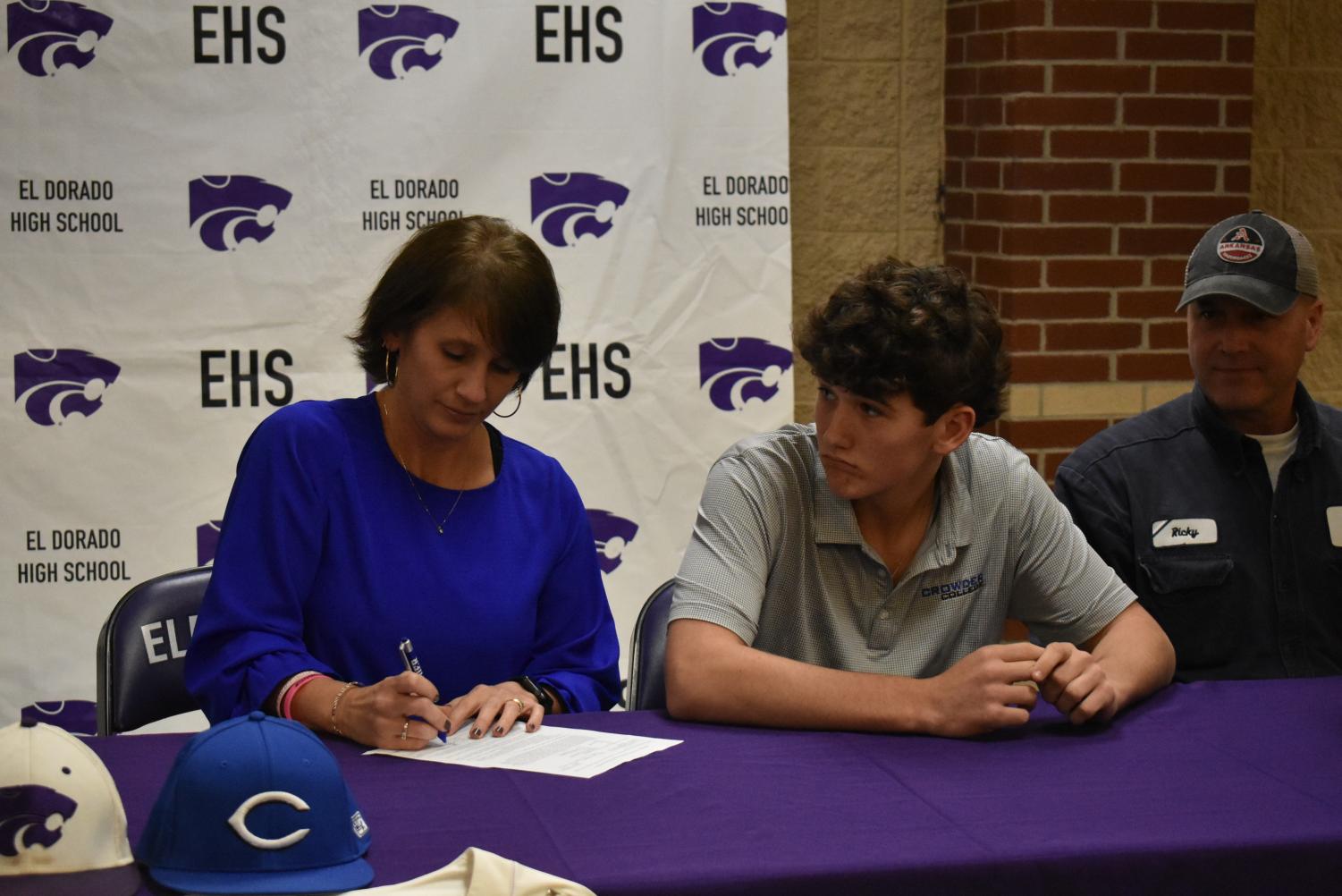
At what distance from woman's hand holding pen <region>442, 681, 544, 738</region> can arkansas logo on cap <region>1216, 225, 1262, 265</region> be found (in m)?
1.55

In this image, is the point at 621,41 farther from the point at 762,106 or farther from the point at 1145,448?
the point at 1145,448

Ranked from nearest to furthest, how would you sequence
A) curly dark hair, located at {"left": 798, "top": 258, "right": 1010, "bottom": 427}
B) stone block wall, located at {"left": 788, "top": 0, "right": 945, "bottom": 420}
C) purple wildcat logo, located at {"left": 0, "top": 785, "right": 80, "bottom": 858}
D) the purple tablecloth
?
purple wildcat logo, located at {"left": 0, "top": 785, "right": 80, "bottom": 858} < the purple tablecloth < curly dark hair, located at {"left": 798, "top": 258, "right": 1010, "bottom": 427} < stone block wall, located at {"left": 788, "top": 0, "right": 945, "bottom": 420}

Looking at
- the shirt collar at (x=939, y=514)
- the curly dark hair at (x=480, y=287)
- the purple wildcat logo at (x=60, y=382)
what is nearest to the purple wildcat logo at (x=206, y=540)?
the purple wildcat logo at (x=60, y=382)

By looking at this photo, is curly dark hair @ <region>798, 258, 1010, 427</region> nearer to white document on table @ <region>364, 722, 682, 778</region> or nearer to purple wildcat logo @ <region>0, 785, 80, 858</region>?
white document on table @ <region>364, 722, 682, 778</region>

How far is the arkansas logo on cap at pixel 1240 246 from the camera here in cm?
270

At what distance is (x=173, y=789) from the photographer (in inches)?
56.6

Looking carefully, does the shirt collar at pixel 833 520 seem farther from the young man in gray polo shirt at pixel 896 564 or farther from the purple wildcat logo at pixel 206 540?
the purple wildcat logo at pixel 206 540

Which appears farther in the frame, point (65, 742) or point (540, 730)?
point (540, 730)

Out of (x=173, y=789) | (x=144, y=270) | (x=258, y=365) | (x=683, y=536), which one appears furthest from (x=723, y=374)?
(x=173, y=789)

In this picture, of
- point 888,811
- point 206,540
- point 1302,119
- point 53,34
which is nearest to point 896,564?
point 888,811

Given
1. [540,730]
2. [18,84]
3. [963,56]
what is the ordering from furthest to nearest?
[963,56] → [18,84] → [540,730]

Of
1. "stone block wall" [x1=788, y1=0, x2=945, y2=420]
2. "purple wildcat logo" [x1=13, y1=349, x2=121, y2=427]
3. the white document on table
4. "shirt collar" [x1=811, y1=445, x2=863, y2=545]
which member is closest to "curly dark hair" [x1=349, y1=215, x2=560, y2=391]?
"shirt collar" [x1=811, y1=445, x2=863, y2=545]

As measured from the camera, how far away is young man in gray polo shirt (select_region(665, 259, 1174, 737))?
6.53 feet

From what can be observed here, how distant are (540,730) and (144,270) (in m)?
1.97
